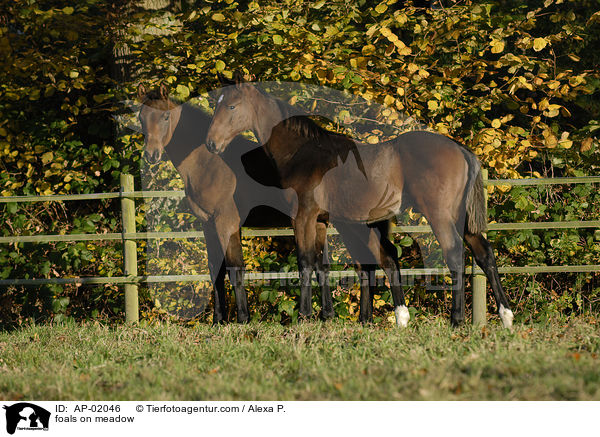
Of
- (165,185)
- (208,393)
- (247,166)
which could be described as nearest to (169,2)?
(165,185)

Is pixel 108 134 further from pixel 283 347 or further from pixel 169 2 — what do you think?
pixel 283 347

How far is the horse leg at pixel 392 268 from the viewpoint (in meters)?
5.34

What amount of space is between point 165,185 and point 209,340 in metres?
2.59

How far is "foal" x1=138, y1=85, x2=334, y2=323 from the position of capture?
547 cm

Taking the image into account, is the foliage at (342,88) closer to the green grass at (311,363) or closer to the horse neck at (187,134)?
the horse neck at (187,134)

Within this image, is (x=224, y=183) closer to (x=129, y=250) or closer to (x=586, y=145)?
(x=129, y=250)

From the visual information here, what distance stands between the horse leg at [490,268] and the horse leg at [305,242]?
53.6 inches

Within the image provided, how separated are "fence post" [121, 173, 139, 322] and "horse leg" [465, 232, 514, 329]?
3.49m

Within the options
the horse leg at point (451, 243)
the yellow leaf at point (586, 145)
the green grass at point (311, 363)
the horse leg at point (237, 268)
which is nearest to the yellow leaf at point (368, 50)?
the horse leg at point (451, 243)

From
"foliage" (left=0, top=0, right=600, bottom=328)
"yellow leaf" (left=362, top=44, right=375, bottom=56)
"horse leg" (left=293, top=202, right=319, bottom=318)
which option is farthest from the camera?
"foliage" (left=0, top=0, right=600, bottom=328)

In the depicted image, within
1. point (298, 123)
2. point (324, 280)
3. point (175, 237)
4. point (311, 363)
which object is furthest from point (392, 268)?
Answer: point (175, 237)

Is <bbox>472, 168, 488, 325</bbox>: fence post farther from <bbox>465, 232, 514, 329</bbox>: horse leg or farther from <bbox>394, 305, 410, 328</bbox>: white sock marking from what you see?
<bbox>394, 305, 410, 328</bbox>: white sock marking
